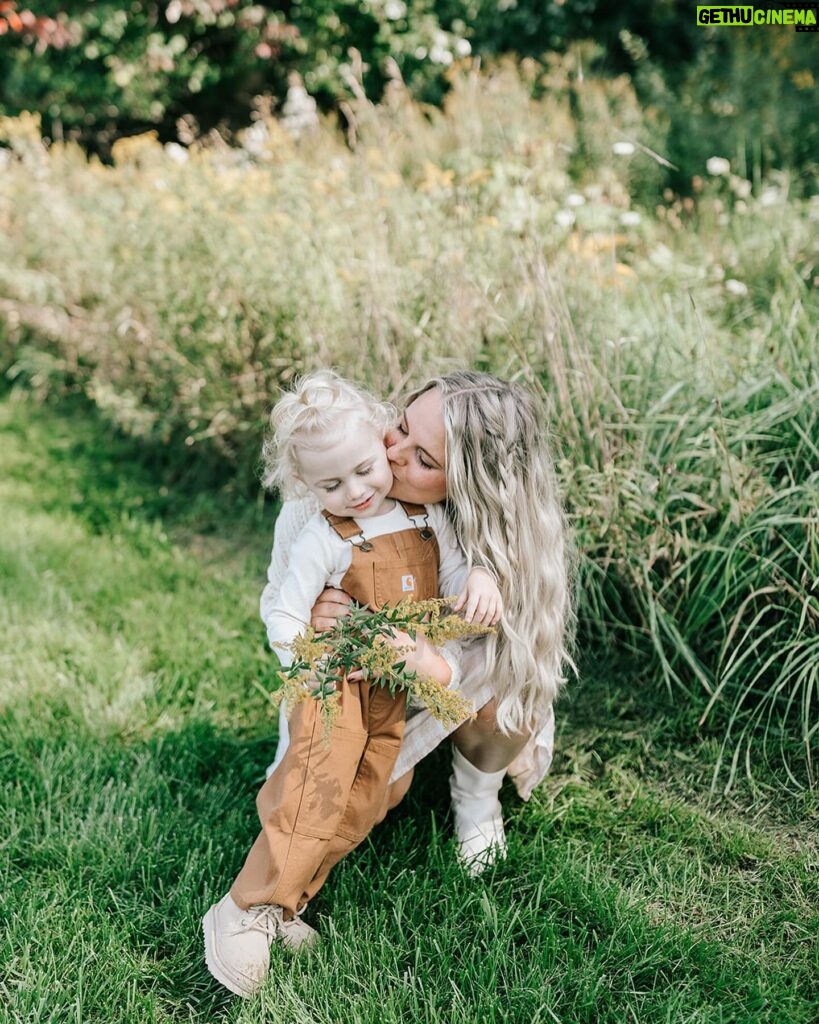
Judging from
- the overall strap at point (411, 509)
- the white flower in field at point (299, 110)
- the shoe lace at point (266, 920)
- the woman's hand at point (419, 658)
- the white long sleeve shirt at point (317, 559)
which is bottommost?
the shoe lace at point (266, 920)

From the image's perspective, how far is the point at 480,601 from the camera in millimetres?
1997

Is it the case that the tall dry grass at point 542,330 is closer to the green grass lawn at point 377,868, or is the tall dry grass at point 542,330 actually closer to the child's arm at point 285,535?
the green grass lawn at point 377,868

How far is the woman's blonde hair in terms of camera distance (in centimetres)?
204

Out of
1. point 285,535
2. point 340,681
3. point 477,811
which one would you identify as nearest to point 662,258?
point 285,535

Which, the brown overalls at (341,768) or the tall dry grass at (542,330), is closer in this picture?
the brown overalls at (341,768)

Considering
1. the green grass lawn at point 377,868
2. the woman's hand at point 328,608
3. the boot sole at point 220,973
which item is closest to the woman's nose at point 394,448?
the woman's hand at point 328,608

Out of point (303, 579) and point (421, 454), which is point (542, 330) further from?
point (303, 579)

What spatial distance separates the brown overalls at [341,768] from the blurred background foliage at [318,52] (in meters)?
6.14

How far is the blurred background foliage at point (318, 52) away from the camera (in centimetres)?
785

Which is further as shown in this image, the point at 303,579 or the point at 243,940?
the point at 303,579

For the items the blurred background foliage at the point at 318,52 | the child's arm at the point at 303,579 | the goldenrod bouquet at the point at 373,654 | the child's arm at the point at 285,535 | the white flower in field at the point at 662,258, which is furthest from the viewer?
the blurred background foliage at the point at 318,52

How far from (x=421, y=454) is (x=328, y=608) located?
391 millimetres

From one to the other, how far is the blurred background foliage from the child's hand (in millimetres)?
6131

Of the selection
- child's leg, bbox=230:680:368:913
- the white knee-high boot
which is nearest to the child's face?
child's leg, bbox=230:680:368:913
